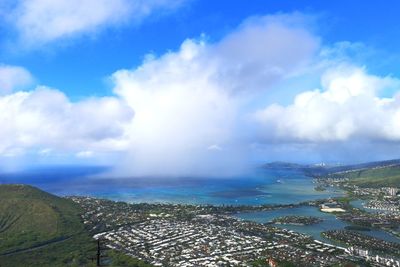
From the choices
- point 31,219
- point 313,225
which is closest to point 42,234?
point 31,219

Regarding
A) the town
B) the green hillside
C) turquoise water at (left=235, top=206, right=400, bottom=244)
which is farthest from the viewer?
turquoise water at (left=235, top=206, right=400, bottom=244)

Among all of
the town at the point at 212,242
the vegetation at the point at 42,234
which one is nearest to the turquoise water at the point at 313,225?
Result: the town at the point at 212,242

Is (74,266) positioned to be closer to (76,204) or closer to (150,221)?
(150,221)

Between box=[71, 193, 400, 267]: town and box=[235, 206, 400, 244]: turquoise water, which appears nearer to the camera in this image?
box=[71, 193, 400, 267]: town

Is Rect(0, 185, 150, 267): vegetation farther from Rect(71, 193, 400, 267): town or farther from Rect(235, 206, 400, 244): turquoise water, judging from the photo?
Rect(235, 206, 400, 244): turquoise water

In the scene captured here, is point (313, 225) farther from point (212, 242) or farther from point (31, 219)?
point (31, 219)

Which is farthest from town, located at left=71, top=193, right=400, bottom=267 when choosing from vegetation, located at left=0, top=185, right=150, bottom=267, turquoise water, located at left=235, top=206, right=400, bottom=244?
turquoise water, located at left=235, top=206, right=400, bottom=244

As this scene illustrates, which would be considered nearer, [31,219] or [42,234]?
[42,234]

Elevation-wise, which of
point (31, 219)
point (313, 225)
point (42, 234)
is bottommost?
point (313, 225)
